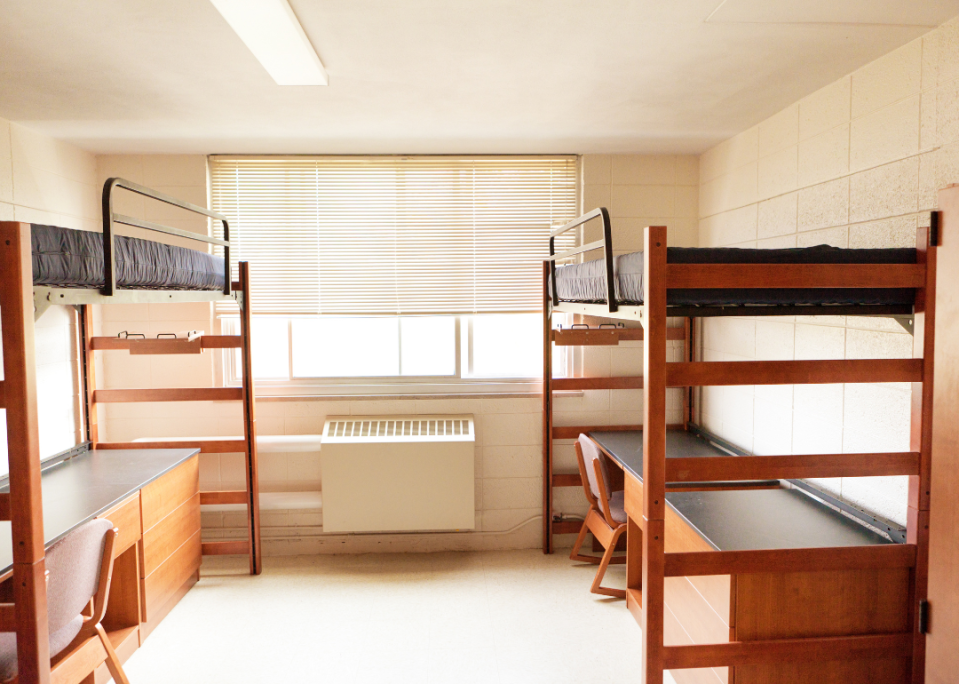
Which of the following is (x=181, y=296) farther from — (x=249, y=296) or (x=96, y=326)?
(x=96, y=326)

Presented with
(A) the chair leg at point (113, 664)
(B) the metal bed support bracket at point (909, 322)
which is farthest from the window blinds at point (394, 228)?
(B) the metal bed support bracket at point (909, 322)

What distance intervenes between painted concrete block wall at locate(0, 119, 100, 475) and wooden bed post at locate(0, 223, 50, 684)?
1.39 meters

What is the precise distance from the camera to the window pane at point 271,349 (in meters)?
3.64

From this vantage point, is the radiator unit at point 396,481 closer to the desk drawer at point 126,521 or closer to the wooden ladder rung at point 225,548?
the wooden ladder rung at point 225,548

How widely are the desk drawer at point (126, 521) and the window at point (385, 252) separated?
1193mm

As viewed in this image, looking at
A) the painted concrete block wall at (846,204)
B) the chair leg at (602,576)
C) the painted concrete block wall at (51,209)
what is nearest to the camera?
the painted concrete block wall at (846,204)

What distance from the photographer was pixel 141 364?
354 centimetres

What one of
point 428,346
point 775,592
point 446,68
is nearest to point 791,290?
point 775,592

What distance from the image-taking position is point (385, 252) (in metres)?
3.58

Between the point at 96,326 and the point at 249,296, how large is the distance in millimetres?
A: 1047

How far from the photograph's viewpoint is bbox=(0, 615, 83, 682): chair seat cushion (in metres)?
1.75

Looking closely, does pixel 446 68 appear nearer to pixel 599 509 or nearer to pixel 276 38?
pixel 276 38

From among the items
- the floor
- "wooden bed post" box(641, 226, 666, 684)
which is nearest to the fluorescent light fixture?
"wooden bed post" box(641, 226, 666, 684)

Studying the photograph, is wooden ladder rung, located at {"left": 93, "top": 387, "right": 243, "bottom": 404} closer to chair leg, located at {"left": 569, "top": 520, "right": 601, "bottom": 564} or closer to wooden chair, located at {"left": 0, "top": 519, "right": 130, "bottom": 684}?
wooden chair, located at {"left": 0, "top": 519, "right": 130, "bottom": 684}
